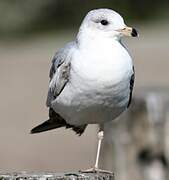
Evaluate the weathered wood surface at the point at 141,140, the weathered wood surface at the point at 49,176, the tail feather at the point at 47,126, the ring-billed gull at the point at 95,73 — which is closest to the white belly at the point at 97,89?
the ring-billed gull at the point at 95,73

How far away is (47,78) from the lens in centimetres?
2097

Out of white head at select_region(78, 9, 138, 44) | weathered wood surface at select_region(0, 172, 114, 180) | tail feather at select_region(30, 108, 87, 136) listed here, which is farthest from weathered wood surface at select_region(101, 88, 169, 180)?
weathered wood surface at select_region(0, 172, 114, 180)

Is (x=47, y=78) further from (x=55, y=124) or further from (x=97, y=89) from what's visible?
(x=97, y=89)

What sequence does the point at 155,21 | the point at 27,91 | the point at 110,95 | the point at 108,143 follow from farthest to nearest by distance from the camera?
the point at 155,21 → the point at 27,91 → the point at 108,143 → the point at 110,95

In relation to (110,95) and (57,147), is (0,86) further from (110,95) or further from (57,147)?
(110,95)

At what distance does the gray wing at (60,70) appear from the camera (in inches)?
275

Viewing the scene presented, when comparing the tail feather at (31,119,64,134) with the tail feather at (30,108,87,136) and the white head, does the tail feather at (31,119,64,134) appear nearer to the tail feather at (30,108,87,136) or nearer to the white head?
the tail feather at (30,108,87,136)

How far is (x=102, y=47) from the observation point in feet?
22.2

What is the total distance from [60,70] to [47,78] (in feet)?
45.7

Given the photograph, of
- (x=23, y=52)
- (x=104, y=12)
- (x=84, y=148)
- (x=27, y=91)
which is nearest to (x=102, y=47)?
(x=104, y=12)

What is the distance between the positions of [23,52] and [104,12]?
67.1 feet

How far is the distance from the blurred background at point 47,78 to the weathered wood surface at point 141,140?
0.01 metres

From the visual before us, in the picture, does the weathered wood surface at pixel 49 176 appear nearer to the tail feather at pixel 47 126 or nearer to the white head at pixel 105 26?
the white head at pixel 105 26

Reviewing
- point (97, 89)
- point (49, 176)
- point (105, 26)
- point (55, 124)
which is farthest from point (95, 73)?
point (55, 124)
